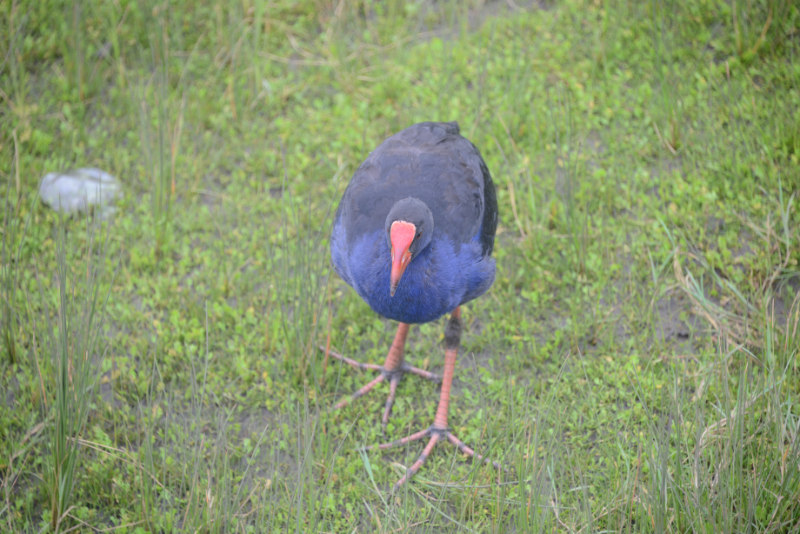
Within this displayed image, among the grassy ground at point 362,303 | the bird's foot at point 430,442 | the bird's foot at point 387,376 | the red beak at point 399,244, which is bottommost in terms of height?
the bird's foot at point 430,442

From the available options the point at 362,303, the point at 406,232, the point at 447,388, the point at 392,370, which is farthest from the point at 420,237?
the point at 362,303

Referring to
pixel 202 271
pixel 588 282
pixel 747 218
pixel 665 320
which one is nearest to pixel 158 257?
pixel 202 271

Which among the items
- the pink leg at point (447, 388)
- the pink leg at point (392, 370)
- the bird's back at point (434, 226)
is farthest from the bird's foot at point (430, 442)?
the bird's back at point (434, 226)

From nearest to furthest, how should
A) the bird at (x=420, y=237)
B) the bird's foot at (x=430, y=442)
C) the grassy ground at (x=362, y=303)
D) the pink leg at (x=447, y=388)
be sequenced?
the grassy ground at (x=362, y=303), the bird at (x=420, y=237), the bird's foot at (x=430, y=442), the pink leg at (x=447, y=388)

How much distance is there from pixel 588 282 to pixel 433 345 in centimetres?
100

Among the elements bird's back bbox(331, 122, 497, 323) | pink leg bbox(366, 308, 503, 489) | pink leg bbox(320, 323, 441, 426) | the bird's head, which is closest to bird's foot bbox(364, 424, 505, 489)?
pink leg bbox(366, 308, 503, 489)

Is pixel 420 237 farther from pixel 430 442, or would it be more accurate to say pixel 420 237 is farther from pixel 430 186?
pixel 430 442

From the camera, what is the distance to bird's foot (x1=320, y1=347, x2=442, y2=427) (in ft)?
12.6

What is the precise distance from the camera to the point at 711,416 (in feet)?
11.3

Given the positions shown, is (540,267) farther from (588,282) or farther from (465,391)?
(465,391)

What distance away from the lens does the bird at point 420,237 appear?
321 centimetres

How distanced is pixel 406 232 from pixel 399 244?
6 cm

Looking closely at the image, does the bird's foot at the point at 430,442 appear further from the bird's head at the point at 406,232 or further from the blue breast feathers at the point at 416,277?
the bird's head at the point at 406,232

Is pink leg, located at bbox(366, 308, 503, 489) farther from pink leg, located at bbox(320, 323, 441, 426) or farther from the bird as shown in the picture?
pink leg, located at bbox(320, 323, 441, 426)
